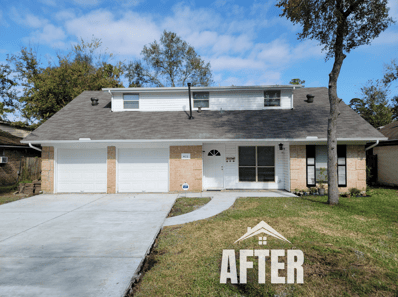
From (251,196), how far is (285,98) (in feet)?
21.9

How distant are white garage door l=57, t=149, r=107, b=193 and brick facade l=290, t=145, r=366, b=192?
9.25 meters

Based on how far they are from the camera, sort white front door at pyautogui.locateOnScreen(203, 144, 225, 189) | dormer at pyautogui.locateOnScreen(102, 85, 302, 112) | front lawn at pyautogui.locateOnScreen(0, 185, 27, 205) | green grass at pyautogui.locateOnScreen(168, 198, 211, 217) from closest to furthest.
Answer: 1. green grass at pyautogui.locateOnScreen(168, 198, 211, 217)
2. front lawn at pyautogui.locateOnScreen(0, 185, 27, 205)
3. white front door at pyautogui.locateOnScreen(203, 144, 225, 189)
4. dormer at pyautogui.locateOnScreen(102, 85, 302, 112)

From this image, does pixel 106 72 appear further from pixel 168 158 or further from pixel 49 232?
pixel 49 232

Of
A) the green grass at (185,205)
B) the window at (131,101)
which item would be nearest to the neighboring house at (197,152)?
the window at (131,101)

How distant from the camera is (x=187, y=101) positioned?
1360cm

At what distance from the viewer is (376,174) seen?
47.5ft

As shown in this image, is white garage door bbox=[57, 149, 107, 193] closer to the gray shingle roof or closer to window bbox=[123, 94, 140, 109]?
the gray shingle roof

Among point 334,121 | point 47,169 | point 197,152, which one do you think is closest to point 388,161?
point 334,121

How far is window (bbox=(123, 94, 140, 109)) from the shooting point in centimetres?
1375

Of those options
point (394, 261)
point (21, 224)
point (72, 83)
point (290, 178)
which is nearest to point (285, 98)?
point (290, 178)

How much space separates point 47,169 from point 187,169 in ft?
22.3

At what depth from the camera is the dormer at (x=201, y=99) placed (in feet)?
44.0

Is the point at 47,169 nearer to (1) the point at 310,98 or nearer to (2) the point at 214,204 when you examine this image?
(2) the point at 214,204

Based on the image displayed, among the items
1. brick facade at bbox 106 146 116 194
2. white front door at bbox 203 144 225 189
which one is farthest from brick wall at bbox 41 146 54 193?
white front door at bbox 203 144 225 189
